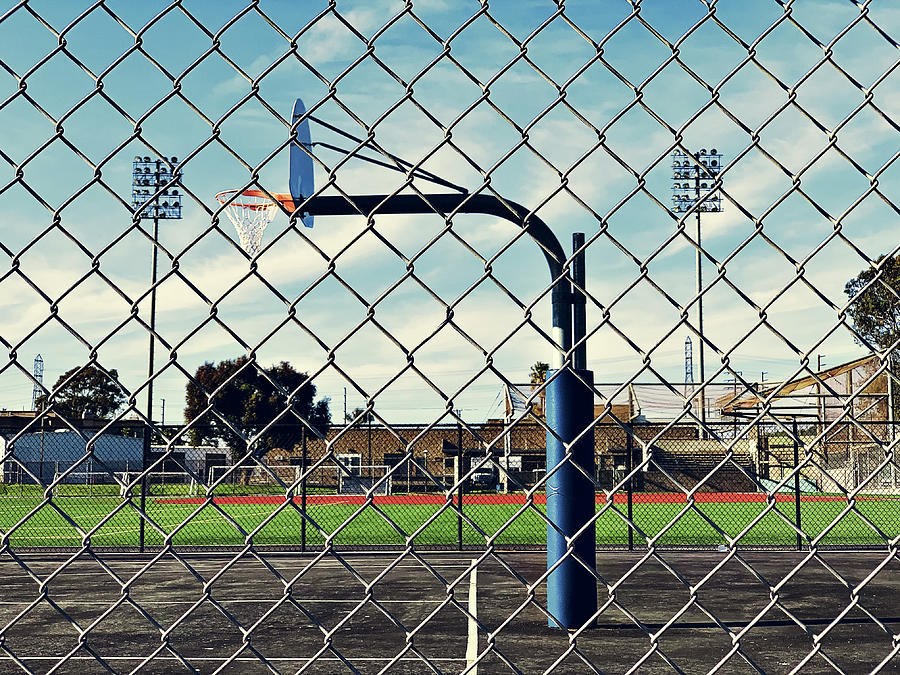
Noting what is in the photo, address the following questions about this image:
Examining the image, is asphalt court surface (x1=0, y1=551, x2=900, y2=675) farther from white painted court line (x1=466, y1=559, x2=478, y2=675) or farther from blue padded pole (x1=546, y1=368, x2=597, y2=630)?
blue padded pole (x1=546, y1=368, x2=597, y2=630)

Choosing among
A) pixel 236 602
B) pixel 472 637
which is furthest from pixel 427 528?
pixel 472 637

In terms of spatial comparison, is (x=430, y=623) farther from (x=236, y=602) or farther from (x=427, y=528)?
(x=427, y=528)

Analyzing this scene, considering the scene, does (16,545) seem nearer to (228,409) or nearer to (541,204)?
(541,204)

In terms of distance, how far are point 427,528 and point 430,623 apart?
5.49m

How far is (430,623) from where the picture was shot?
6.58 m

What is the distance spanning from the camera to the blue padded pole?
5.50m

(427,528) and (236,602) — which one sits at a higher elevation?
(427,528)

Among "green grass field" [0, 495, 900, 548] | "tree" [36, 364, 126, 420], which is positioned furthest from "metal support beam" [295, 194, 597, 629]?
"green grass field" [0, 495, 900, 548]

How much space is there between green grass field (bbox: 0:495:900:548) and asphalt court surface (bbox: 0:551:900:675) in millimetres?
2823

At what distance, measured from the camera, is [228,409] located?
52.1 meters

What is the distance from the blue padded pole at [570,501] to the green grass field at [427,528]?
621 cm

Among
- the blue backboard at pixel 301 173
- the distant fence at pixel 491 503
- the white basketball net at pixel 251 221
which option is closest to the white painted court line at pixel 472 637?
the distant fence at pixel 491 503

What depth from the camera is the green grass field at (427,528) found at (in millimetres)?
14727

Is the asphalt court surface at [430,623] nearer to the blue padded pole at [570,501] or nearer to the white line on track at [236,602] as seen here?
the white line on track at [236,602]
